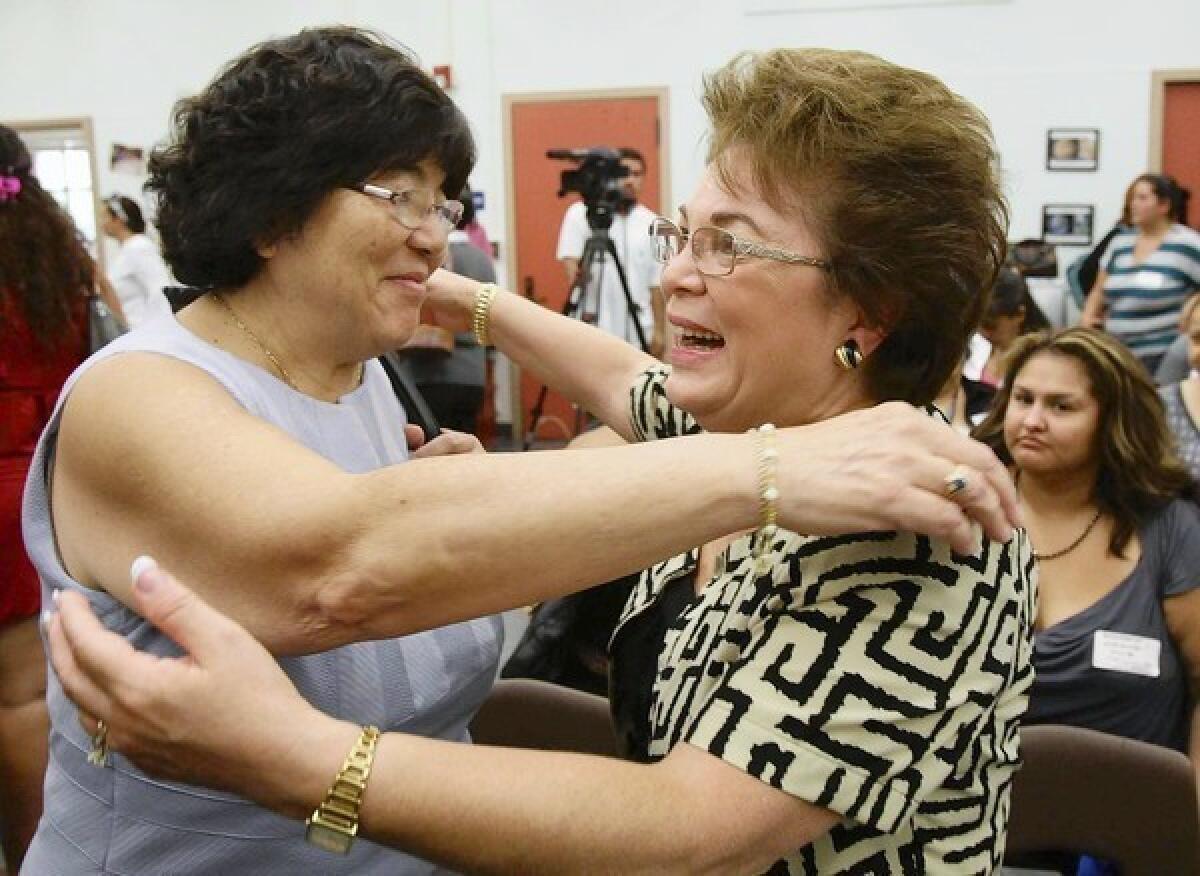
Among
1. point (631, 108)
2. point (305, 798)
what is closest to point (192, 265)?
point (305, 798)

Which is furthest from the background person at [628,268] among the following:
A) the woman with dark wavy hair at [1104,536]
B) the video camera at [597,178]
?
the woman with dark wavy hair at [1104,536]

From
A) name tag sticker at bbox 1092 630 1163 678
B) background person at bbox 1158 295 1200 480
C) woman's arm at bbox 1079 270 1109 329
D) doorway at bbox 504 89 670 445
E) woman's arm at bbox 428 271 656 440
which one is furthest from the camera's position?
doorway at bbox 504 89 670 445

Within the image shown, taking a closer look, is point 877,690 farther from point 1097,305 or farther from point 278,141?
point 1097,305

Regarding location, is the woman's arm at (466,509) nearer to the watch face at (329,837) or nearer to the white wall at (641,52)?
the watch face at (329,837)

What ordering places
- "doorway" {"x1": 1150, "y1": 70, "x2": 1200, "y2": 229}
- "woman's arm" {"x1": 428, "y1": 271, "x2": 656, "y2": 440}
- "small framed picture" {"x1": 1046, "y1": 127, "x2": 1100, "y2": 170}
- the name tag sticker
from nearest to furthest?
1. "woman's arm" {"x1": 428, "y1": 271, "x2": 656, "y2": 440}
2. the name tag sticker
3. "doorway" {"x1": 1150, "y1": 70, "x2": 1200, "y2": 229}
4. "small framed picture" {"x1": 1046, "y1": 127, "x2": 1100, "y2": 170}

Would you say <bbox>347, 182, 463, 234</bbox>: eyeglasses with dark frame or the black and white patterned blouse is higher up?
<bbox>347, 182, 463, 234</bbox>: eyeglasses with dark frame

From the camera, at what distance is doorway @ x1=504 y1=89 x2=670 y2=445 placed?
767 cm

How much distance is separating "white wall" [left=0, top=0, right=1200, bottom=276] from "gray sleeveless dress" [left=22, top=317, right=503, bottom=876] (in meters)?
5.66

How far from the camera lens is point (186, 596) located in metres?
0.95

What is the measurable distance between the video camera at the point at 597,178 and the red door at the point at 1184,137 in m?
3.67

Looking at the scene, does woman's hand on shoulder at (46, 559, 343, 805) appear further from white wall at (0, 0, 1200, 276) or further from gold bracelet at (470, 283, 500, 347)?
white wall at (0, 0, 1200, 276)

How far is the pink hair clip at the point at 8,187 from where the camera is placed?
100 inches

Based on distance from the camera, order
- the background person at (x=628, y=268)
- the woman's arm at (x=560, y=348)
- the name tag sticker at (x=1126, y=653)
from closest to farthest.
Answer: the woman's arm at (x=560, y=348)
the name tag sticker at (x=1126, y=653)
the background person at (x=628, y=268)

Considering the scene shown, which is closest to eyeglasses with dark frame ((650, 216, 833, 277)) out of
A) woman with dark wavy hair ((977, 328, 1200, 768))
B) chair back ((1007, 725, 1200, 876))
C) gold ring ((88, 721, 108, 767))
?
gold ring ((88, 721, 108, 767))
